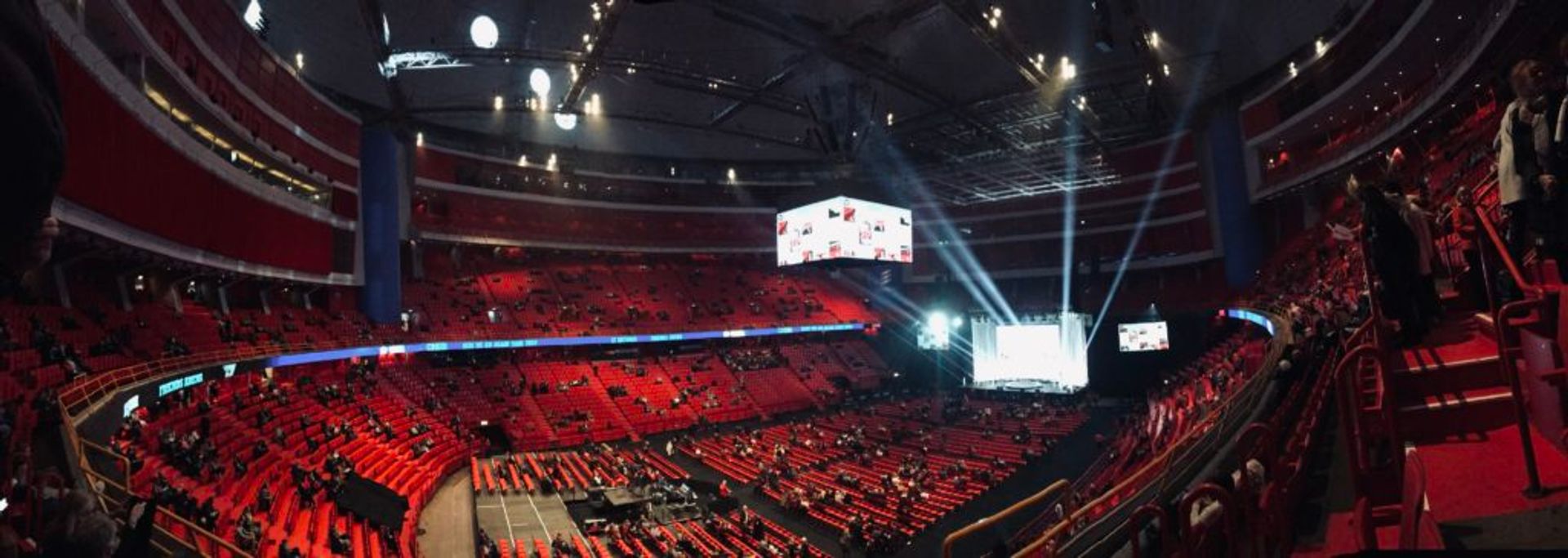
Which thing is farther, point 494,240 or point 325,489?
point 494,240

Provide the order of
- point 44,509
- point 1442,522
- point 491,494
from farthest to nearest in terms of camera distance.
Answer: point 491,494 → point 44,509 → point 1442,522

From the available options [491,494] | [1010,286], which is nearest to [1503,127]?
[491,494]

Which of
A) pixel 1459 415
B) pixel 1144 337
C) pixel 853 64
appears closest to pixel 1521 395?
pixel 1459 415

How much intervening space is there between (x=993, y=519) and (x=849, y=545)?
1234cm

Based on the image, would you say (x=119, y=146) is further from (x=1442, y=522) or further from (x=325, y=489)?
(x=1442, y=522)

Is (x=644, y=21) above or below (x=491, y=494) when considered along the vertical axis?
above

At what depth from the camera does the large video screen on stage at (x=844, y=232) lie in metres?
28.1

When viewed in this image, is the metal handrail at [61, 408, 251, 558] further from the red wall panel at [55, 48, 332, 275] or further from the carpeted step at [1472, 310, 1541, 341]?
the carpeted step at [1472, 310, 1541, 341]

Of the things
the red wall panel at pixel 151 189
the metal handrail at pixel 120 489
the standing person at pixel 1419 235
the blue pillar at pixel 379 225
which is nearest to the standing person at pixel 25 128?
the standing person at pixel 1419 235

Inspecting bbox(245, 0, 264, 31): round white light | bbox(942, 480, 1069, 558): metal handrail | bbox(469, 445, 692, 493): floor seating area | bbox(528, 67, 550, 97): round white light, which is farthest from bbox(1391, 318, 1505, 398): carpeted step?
bbox(528, 67, 550, 97): round white light

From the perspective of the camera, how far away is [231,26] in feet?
64.6

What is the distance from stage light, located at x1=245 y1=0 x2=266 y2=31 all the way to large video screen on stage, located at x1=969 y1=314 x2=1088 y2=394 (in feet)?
98.1

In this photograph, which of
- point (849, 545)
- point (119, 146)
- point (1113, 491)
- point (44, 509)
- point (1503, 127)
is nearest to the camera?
point (1503, 127)

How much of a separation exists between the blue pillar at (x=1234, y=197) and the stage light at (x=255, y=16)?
3510 cm
